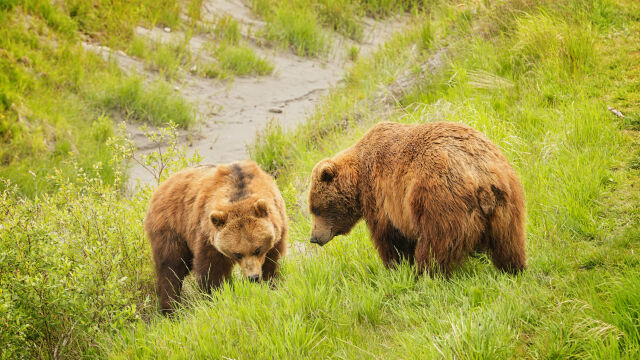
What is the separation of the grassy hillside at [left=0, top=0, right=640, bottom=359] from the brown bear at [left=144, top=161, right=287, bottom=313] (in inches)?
9.6

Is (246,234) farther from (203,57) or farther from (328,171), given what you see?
(203,57)

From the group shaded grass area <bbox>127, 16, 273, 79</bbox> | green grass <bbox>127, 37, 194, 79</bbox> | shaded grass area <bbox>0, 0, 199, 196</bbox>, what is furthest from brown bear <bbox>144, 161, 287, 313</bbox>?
shaded grass area <bbox>127, 16, 273, 79</bbox>

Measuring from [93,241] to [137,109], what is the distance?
6.75 metres

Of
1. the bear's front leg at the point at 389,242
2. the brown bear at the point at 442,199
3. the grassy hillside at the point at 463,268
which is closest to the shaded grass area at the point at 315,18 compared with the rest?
the grassy hillside at the point at 463,268

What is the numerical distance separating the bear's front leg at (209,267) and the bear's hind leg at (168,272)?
0.31 m

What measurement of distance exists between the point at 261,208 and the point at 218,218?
15.4 inches

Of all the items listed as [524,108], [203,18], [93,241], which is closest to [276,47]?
[203,18]

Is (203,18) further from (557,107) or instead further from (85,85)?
(557,107)

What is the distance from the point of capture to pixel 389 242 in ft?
15.1

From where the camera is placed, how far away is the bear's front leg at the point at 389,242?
15.0 feet

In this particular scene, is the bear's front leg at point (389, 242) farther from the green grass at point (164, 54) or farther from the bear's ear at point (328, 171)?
the green grass at point (164, 54)

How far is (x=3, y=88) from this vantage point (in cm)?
1037

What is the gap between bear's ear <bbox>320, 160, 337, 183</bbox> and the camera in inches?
194

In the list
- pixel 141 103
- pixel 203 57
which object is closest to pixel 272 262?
pixel 141 103
